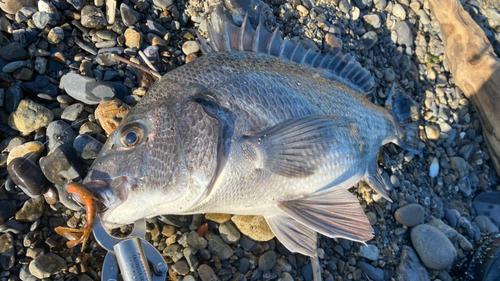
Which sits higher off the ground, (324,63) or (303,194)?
(324,63)

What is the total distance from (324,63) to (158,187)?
2.11 meters

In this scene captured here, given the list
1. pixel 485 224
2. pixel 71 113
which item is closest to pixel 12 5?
pixel 71 113

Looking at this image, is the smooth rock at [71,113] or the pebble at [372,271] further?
the pebble at [372,271]

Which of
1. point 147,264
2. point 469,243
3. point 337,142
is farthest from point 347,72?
point 147,264

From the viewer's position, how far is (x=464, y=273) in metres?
3.08

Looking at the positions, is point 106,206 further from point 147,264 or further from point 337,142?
point 337,142

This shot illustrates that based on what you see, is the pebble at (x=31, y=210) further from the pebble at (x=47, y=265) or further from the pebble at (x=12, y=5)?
the pebble at (x=12, y=5)

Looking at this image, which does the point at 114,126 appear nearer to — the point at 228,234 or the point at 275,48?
the point at 228,234

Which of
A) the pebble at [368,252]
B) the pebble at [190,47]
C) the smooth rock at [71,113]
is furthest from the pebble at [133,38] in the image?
the pebble at [368,252]

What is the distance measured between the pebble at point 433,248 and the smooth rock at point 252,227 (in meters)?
1.72

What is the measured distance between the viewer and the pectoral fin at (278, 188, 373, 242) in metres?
2.09

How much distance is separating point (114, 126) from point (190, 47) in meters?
1.08

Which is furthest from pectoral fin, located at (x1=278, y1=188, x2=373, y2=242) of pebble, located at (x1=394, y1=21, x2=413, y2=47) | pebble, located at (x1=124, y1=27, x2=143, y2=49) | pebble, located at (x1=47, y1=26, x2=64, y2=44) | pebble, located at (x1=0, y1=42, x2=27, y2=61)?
pebble, located at (x1=394, y1=21, x2=413, y2=47)

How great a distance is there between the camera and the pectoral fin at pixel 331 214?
2.09 meters
